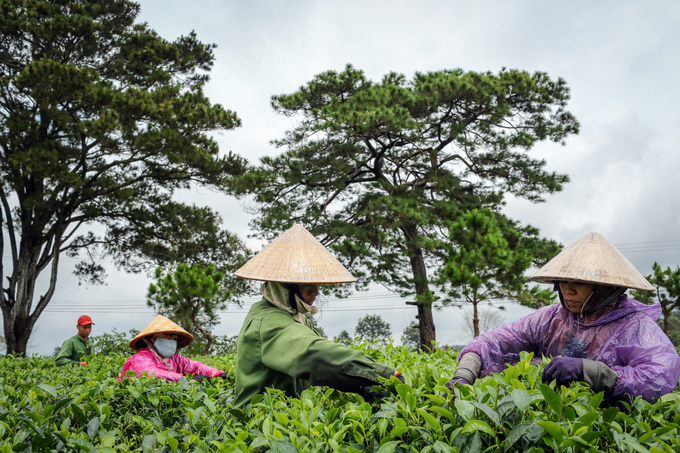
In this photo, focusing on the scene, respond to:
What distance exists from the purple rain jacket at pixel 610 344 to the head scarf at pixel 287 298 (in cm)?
70

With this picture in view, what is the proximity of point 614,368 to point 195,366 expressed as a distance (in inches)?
128

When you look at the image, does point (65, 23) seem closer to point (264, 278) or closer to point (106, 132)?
point (106, 132)

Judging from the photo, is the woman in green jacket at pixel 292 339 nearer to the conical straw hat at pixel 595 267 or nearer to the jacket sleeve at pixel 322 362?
the jacket sleeve at pixel 322 362

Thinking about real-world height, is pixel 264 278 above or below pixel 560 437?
above

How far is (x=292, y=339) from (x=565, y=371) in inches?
33.9

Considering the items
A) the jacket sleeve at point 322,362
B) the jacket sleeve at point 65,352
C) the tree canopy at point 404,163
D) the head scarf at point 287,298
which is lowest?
the jacket sleeve at point 65,352

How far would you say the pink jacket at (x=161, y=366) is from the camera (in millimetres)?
3159

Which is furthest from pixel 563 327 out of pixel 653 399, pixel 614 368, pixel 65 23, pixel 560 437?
pixel 65 23

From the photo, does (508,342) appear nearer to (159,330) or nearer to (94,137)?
(159,330)

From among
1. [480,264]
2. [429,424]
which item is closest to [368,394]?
[429,424]

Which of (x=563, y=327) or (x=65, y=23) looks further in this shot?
(x=65, y=23)

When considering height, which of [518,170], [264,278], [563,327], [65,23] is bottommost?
[563,327]

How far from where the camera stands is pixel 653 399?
4.70 ft

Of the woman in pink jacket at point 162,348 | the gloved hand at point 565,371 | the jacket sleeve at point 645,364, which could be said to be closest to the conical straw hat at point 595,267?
the jacket sleeve at point 645,364
